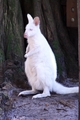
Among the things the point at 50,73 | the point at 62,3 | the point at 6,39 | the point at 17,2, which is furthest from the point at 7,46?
the point at 62,3

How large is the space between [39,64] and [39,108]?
31.6 inches

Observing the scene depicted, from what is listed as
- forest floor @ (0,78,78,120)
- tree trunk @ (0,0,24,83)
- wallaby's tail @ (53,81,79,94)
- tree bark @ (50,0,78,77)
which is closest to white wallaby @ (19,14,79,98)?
wallaby's tail @ (53,81,79,94)

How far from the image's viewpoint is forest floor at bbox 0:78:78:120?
3349 millimetres

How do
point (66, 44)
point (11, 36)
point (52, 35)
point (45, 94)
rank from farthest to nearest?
point (66, 44), point (52, 35), point (11, 36), point (45, 94)

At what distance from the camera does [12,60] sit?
5.02m

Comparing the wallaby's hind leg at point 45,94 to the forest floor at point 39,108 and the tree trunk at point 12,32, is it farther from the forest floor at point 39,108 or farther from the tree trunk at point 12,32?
the tree trunk at point 12,32

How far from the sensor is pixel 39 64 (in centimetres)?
418

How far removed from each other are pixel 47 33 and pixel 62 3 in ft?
3.67

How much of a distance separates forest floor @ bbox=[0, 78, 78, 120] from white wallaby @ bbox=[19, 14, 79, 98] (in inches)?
6.1

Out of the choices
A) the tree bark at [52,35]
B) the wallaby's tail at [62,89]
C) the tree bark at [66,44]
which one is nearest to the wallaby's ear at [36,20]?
the wallaby's tail at [62,89]

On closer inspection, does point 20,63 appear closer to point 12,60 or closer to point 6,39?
point 12,60

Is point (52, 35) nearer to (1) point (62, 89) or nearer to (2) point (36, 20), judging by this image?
(2) point (36, 20)

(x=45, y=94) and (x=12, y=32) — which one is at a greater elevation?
(x=12, y=32)

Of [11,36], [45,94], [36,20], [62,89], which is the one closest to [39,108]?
[45,94]
